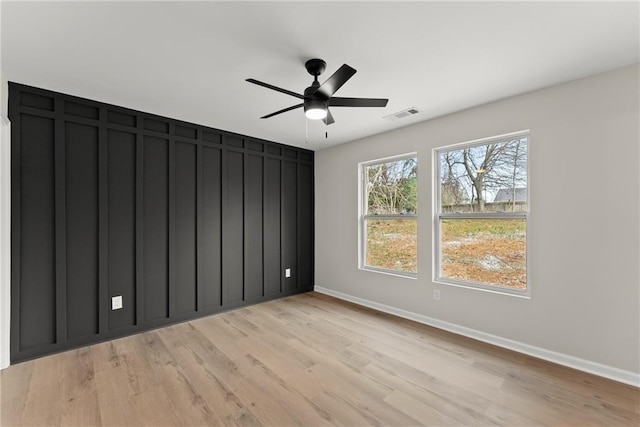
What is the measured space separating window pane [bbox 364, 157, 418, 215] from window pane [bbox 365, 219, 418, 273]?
6.5 inches

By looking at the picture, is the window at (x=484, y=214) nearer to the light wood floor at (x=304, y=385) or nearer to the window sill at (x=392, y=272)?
the window sill at (x=392, y=272)

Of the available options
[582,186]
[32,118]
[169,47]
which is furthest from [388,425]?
[32,118]

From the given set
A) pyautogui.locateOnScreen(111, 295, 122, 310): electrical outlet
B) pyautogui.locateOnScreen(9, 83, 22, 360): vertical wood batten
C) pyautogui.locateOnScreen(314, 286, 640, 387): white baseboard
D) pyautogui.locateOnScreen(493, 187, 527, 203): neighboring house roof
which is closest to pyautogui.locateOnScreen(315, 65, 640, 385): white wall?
pyautogui.locateOnScreen(314, 286, 640, 387): white baseboard

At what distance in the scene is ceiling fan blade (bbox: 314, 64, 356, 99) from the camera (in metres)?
1.90

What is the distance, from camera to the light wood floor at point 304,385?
1967 mm

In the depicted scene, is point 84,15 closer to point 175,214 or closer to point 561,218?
point 175,214

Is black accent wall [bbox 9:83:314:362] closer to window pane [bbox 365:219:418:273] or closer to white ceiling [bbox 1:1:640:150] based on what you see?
white ceiling [bbox 1:1:640:150]

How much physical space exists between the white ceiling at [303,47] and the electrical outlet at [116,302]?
2.08m

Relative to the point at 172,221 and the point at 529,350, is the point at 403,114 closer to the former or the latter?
the point at 529,350

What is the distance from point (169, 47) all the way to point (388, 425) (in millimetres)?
2963

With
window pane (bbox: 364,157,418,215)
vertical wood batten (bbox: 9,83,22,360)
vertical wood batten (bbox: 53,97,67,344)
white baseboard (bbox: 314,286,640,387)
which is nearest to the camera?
white baseboard (bbox: 314,286,640,387)

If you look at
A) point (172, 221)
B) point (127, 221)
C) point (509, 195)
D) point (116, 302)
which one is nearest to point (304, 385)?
point (116, 302)

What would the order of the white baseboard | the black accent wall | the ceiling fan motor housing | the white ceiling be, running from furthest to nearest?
the black accent wall < the white baseboard < the ceiling fan motor housing < the white ceiling

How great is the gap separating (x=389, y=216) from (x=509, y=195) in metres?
1.51
